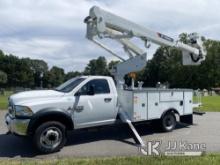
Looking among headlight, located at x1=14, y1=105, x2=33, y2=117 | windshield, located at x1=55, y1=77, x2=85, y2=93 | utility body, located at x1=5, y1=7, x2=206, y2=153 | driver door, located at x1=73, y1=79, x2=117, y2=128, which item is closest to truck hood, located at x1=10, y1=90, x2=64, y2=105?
utility body, located at x1=5, y1=7, x2=206, y2=153

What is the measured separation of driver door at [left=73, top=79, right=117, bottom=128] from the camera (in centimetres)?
877

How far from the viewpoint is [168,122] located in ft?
36.2

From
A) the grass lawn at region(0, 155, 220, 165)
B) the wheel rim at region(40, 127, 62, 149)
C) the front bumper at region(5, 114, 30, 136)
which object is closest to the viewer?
the grass lawn at region(0, 155, 220, 165)

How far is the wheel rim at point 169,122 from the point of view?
431 inches

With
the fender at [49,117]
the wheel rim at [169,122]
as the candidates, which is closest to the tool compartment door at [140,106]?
the wheel rim at [169,122]

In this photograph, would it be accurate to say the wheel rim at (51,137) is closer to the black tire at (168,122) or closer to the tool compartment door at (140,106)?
the tool compartment door at (140,106)

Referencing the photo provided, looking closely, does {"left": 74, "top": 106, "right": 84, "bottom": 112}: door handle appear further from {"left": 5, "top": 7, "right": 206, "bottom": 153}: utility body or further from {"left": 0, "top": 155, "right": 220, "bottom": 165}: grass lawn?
{"left": 0, "top": 155, "right": 220, "bottom": 165}: grass lawn

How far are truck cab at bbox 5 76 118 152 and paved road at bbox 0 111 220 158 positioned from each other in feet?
1.53

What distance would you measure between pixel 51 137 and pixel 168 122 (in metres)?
4.64

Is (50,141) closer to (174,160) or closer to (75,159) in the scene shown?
(75,159)

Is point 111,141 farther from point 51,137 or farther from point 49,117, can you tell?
point 49,117

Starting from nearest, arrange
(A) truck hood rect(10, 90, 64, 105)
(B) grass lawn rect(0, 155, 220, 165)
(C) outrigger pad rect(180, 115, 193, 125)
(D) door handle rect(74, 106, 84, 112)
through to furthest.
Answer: (B) grass lawn rect(0, 155, 220, 165) < (A) truck hood rect(10, 90, 64, 105) < (D) door handle rect(74, 106, 84, 112) < (C) outrigger pad rect(180, 115, 193, 125)

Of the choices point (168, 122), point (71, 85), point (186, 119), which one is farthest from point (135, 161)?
point (186, 119)

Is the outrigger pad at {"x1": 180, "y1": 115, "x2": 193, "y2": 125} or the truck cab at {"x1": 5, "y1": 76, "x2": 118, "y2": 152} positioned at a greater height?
the truck cab at {"x1": 5, "y1": 76, "x2": 118, "y2": 152}
